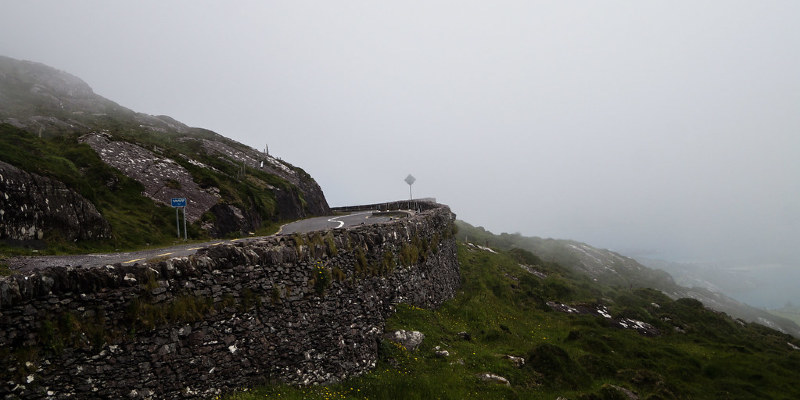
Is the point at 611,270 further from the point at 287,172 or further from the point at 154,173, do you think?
the point at 154,173

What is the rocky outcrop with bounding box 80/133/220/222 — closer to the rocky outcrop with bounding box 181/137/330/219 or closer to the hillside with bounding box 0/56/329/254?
the hillside with bounding box 0/56/329/254

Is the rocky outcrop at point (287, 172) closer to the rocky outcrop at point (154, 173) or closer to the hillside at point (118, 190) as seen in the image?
the hillside at point (118, 190)

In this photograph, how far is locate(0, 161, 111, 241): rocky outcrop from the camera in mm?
14781

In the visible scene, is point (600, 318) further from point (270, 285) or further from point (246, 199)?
point (246, 199)

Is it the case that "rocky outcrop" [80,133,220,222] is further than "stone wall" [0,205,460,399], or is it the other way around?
"rocky outcrop" [80,133,220,222]

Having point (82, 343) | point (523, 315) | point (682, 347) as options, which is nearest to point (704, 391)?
point (682, 347)

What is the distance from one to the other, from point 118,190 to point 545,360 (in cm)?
2820

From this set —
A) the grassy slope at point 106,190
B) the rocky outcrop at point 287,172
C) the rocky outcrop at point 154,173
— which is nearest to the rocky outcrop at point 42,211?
the grassy slope at point 106,190

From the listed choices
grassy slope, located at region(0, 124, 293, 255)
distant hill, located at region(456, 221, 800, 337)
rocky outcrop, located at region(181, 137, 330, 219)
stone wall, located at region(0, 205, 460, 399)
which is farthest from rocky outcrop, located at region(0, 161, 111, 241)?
distant hill, located at region(456, 221, 800, 337)

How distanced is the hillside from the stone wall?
8278 millimetres

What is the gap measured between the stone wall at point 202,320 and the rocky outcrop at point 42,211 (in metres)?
9.47

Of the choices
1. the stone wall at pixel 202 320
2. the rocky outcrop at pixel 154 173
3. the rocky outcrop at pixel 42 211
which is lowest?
the stone wall at pixel 202 320

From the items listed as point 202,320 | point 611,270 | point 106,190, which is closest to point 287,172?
point 106,190

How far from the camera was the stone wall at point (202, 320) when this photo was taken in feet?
27.0
